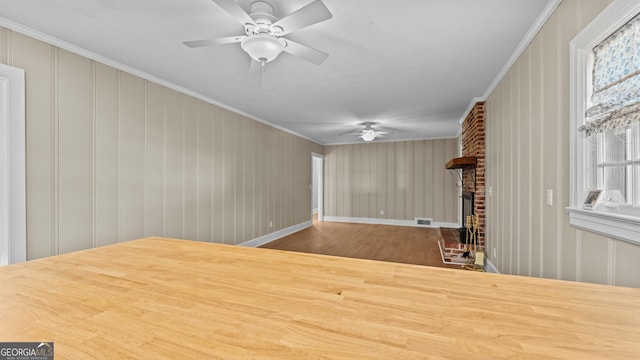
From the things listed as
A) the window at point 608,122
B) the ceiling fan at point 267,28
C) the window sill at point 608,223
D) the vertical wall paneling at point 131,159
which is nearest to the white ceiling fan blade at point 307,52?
the ceiling fan at point 267,28

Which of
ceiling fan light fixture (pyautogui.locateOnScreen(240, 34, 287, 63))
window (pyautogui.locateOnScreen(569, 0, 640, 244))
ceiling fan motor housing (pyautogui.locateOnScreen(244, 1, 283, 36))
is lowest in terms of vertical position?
window (pyautogui.locateOnScreen(569, 0, 640, 244))

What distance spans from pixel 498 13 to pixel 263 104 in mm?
3093

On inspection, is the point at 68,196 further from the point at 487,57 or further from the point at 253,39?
the point at 487,57

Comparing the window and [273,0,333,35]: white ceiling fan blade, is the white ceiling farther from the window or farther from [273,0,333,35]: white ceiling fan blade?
the window

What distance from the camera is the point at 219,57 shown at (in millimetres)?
2555

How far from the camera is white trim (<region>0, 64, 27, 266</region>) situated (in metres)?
1.95

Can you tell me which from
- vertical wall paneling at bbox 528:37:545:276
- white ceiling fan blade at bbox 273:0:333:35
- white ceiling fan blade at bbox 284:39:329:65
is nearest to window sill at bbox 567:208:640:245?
vertical wall paneling at bbox 528:37:545:276

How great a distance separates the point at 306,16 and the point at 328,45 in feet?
2.62

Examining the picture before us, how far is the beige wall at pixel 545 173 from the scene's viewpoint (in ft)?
4.47

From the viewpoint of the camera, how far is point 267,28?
5.98 feet

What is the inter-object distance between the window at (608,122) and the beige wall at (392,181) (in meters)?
5.59

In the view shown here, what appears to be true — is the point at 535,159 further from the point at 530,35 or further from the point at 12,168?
the point at 12,168

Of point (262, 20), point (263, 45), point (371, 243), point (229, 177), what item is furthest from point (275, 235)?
point (262, 20)

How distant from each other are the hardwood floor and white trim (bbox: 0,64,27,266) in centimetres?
329
